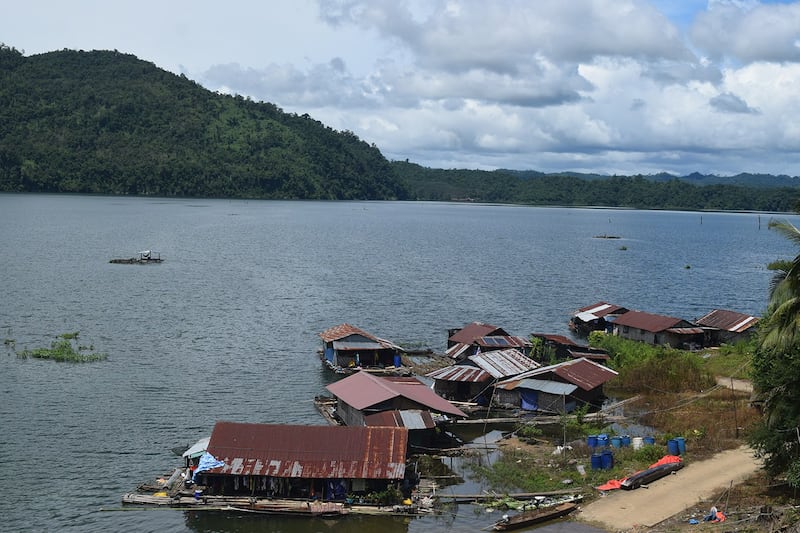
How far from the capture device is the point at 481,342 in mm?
55188

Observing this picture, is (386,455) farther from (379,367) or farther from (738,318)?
(738,318)

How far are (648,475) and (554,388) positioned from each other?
12710 mm

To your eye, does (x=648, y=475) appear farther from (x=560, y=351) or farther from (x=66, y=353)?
(x=66, y=353)

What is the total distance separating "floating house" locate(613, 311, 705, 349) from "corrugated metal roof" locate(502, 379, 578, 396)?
19943mm

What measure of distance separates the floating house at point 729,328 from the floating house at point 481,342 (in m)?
17.8

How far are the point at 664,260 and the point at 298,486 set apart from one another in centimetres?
11615

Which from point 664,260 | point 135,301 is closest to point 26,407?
point 135,301

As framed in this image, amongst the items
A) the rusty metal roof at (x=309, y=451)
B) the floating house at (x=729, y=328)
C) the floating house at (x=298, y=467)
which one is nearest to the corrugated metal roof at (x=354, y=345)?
the rusty metal roof at (x=309, y=451)

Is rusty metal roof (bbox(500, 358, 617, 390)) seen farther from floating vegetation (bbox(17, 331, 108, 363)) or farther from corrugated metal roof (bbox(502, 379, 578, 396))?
floating vegetation (bbox(17, 331, 108, 363))

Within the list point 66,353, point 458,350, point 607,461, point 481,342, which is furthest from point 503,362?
point 66,353

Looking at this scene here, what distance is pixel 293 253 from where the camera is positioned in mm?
127812

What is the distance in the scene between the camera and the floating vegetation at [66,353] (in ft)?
171

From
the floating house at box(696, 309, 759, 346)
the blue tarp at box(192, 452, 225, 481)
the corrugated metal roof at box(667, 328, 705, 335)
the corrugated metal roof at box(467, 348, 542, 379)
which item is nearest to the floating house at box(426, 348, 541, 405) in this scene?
the corrugated metal roof at box(467, 348, 542, 379)

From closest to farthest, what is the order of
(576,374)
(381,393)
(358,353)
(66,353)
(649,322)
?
(381,393)
(576,374)
(66,353)
(358,353)
(649,322)
